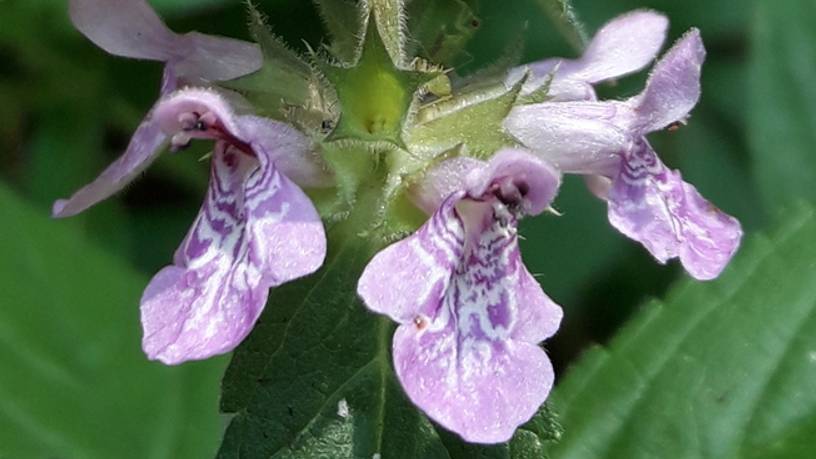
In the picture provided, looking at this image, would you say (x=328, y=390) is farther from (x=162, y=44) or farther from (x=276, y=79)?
(x=162, y=44)

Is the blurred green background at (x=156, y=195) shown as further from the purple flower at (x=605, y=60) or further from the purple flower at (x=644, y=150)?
the purple flower at (x=644, y=150)

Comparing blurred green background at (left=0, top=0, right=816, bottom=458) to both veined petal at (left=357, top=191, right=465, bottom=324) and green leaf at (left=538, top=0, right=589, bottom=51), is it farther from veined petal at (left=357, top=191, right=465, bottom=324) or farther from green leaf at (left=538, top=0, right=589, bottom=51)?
veined petal at (left=357, top=191, right=465, bottom=324)

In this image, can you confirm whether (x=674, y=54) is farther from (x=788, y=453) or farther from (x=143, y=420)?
(x=143, y=420)

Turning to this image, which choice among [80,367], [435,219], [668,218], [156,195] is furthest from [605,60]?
[156,195]

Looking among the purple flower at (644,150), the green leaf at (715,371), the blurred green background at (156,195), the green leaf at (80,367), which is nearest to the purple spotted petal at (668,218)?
the purple flower at (644,150)

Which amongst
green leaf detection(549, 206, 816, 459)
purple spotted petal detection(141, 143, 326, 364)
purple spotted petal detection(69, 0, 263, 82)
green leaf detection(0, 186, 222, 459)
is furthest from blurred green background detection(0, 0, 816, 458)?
purple spotted petal detection(141, 143, 326, 364)

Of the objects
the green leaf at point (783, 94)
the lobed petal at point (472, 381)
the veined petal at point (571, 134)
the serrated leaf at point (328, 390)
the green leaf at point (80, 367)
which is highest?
the veined petal at point (571, 134)

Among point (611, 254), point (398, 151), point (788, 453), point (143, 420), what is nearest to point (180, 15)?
point (143, 420)
